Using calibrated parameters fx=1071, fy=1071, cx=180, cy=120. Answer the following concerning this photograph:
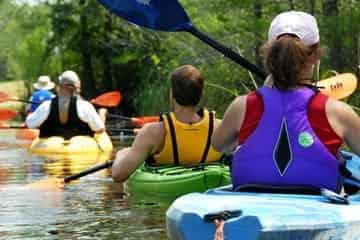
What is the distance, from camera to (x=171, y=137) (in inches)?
279

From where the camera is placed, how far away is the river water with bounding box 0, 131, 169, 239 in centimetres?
687

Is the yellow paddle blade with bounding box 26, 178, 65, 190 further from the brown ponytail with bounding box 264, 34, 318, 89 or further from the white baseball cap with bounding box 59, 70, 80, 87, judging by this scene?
the brown ponytail with bounding box 264, 34, 318, 89

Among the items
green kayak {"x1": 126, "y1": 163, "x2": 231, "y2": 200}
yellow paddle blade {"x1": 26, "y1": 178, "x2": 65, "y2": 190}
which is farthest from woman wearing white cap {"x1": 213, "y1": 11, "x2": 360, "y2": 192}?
yellow paddle blade {"x1": 26, "y1": 178, "x2": 65, "y2": 190}

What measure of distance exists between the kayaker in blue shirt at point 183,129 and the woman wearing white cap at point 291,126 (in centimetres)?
218

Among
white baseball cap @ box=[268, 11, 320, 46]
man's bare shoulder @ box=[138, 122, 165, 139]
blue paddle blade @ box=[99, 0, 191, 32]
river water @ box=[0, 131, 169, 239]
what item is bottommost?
river water @ box=[0, 131, 169, 239]

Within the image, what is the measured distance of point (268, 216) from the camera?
13.0ft

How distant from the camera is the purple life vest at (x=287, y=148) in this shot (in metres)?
4.28

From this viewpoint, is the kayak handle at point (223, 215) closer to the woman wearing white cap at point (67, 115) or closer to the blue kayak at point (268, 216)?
the blue kayak at point (268, 216)

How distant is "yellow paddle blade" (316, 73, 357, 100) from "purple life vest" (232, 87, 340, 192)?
339 centimetres

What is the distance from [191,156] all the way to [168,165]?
174 millimetres

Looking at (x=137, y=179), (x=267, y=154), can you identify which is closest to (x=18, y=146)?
(x=137, y=179)

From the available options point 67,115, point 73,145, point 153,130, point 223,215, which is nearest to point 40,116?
point 67,115

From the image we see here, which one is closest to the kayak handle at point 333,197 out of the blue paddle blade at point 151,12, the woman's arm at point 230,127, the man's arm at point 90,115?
the woman's arm at point 230,127

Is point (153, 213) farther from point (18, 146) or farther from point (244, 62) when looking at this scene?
point (18, 146)
